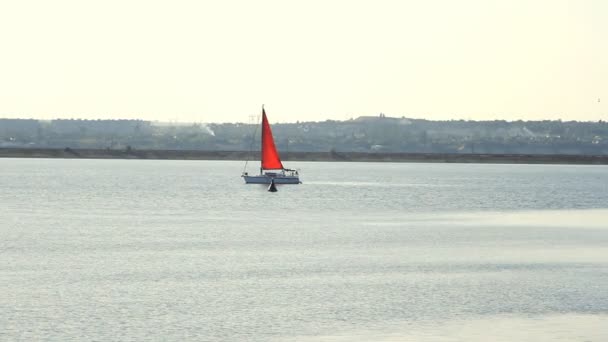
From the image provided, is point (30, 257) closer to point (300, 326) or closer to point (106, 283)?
point (106, 283)

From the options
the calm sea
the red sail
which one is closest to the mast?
the red sail

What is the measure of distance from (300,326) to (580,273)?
19.9m

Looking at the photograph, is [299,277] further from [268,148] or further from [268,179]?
[268,179]

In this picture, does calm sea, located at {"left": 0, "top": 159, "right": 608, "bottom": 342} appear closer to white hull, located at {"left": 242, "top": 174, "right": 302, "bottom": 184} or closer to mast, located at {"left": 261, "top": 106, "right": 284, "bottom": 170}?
mast, located at {"left": 261, "top": 106, "right": 284, "bottom": 170}

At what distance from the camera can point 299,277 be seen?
47.3 metres

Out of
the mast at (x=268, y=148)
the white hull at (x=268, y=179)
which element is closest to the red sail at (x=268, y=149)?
the mast at (x=268, y=148)

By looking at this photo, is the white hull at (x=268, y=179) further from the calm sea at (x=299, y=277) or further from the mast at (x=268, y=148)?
the calm sea at (x=299, y=277)

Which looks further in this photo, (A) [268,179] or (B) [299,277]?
(A) [268,179]

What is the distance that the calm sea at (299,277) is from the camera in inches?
1355

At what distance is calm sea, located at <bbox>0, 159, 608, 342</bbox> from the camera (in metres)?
34.4

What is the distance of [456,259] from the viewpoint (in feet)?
186

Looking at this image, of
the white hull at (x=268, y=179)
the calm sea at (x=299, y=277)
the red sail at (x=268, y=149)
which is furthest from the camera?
the white hull at (x=268, y=179)

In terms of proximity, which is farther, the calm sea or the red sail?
the red sail

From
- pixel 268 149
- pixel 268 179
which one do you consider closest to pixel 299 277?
pixel 268 149
